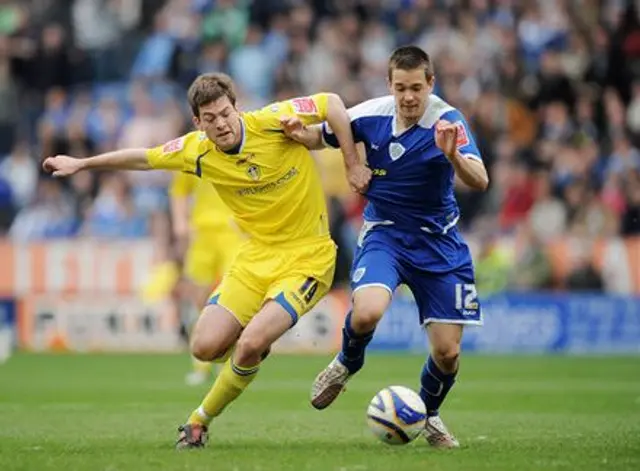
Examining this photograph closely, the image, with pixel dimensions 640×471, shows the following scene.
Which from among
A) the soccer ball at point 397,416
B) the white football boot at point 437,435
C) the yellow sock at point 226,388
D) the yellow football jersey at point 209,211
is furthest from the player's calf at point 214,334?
the yellow football jersey at point 209,211

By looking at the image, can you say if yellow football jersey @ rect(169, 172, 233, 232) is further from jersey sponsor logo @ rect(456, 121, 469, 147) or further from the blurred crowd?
jersey sponsor logo @ rect(456, 121, 469, 147)

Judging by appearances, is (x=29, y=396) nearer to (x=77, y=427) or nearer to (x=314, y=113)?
(x=77, y=427)

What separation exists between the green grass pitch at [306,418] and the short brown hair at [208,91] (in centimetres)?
239

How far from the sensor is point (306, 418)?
13266 mm

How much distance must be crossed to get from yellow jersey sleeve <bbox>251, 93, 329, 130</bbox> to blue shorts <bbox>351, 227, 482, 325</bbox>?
93 cm

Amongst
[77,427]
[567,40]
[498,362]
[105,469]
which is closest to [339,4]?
[567,40]

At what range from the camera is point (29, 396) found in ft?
51.8

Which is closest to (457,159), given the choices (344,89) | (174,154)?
(174,154)

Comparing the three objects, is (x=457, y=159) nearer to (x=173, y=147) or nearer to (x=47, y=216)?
(x=173, y=147)

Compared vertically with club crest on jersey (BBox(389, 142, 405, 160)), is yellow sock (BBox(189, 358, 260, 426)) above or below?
below

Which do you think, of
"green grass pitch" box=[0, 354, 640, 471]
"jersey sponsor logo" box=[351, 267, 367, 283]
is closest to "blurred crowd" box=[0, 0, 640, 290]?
"green grass pitch" box=[0, 354, 640, 471]

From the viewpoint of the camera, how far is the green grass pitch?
381 inches

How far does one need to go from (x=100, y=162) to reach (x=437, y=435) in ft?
9.99

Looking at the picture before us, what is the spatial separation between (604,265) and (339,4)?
7436 millimetres
